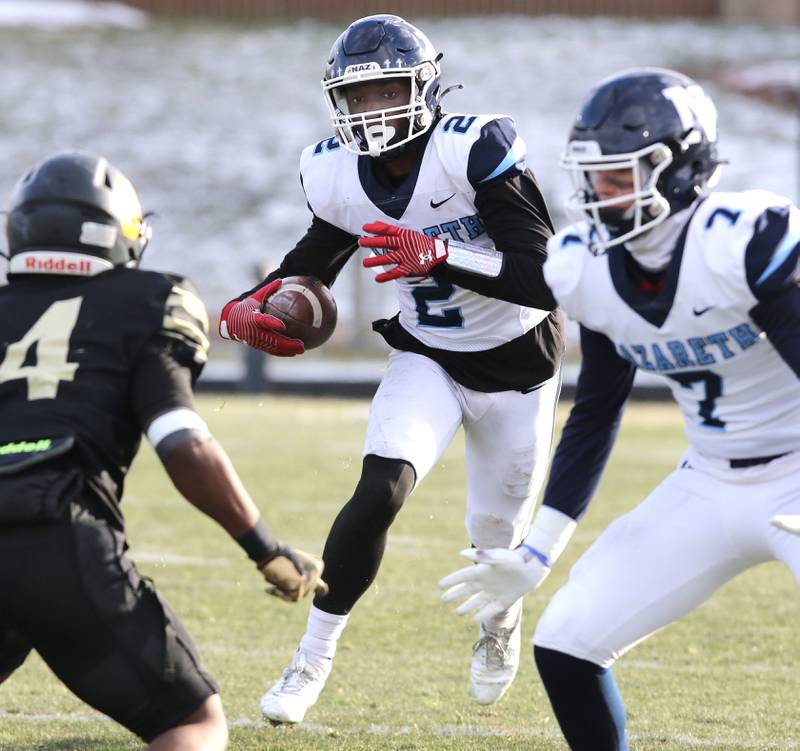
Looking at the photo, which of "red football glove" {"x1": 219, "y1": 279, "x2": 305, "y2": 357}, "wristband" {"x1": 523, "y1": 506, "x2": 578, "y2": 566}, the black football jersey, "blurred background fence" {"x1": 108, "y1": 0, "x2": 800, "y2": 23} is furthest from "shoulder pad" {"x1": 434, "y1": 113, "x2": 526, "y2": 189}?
"blurred background fence" {"x1": 108, "y1": 0, "x2": 800, "y2": 23}

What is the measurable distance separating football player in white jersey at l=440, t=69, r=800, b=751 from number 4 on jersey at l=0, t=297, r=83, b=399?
958 millimetres

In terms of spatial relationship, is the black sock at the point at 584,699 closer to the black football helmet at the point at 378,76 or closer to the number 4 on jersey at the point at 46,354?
the number 4 on jersey at the point at 46,354

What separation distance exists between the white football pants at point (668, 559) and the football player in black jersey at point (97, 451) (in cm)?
51

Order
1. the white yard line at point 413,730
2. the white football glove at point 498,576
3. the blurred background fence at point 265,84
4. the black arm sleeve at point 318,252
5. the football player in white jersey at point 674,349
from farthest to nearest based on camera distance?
1. the blurred background fence at point 265,84
2. the black arm sleeve at point 318,252
3. the white yard line at point 413,730
4. the white football glove at point 498,576
5. the football player in white jersey at point 674,349

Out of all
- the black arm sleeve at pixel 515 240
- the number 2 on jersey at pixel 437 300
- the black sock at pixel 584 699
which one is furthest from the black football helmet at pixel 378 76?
the black sock at pixel 584 699

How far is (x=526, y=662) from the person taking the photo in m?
4.62

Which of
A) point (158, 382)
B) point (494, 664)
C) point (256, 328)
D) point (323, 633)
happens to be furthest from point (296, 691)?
point (158, 382)

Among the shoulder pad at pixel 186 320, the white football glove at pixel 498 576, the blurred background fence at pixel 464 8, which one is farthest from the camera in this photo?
the blurred background fence at pixel 464 8

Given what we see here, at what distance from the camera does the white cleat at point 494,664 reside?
3.98 metres

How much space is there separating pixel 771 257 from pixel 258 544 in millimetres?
1061

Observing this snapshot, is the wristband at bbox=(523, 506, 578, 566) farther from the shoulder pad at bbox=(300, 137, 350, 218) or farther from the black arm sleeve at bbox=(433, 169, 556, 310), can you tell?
the shoulder pad at bbox=(300, 137, 350, 218)

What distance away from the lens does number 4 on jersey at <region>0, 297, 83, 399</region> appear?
2625 millimetres

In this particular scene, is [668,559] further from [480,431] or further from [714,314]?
→ [480,431]

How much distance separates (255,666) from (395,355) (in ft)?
3.31
